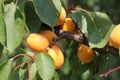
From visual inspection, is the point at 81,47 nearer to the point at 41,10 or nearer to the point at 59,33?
the point at 59,33

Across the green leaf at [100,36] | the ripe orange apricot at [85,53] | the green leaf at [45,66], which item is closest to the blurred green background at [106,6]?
the ripe orange apricot at [85,53]

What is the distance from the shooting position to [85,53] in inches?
54.8

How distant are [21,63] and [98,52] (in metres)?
0.26

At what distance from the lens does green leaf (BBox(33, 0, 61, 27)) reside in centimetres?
121

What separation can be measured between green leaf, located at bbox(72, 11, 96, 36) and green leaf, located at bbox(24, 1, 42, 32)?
0.12m

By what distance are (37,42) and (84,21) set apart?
22cm

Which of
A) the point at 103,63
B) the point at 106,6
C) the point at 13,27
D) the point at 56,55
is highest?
the point at 13,27

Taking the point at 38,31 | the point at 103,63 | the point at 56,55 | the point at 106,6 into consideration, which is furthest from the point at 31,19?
the point at 106,6

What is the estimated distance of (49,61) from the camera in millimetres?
1201

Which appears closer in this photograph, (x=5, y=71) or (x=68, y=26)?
(x=5, y=71)

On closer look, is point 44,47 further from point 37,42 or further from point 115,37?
point 115,37

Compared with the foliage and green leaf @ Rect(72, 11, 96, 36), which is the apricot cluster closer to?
the foliage

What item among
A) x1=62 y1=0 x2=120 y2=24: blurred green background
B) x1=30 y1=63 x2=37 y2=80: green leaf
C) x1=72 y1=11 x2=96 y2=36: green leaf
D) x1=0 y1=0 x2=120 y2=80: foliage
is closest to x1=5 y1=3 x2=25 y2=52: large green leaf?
x1=0 y1=0 x2=120 y2=80: foliage

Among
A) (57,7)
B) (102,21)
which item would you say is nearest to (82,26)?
(102,21)
